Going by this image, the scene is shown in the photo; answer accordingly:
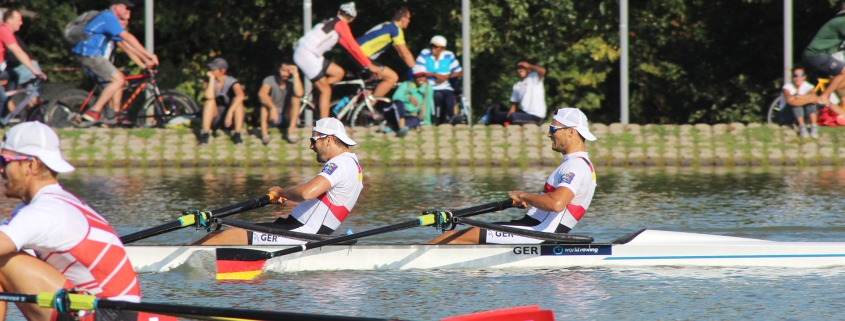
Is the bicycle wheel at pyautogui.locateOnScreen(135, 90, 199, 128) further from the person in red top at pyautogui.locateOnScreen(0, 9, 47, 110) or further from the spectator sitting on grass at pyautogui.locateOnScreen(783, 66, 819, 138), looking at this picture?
the spectator sitting on grass at pyautogui.locateOnScreen(783, 66, 819, 138)

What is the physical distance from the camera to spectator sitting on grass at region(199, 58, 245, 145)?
1591 centimetres

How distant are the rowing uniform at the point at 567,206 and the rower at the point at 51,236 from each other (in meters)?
3.94

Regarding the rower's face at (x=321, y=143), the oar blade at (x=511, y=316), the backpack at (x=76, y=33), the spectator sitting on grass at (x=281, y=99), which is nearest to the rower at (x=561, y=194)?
the rower's face at (x=321, y=143)

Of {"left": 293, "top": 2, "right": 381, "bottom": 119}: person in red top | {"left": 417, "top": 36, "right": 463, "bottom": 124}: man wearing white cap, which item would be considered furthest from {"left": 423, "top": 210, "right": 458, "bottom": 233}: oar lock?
{"left": 417, "top": 36, "right": 463, "bottom": 124}: man wearing white cap

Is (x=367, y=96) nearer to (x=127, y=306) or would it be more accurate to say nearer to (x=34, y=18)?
(x=34, y=18)

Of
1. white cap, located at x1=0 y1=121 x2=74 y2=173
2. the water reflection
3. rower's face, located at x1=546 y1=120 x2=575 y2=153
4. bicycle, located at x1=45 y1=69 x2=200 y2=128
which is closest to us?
white cap, located at x1=0 y1=121 x2=74 y2=173

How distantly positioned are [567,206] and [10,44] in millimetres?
9615

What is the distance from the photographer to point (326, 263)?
28.2 feet

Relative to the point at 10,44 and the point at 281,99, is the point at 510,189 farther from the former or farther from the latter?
the point at 10,44

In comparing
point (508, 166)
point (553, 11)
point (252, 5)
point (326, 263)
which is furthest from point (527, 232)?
point (252, 5)

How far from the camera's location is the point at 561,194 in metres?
8.13

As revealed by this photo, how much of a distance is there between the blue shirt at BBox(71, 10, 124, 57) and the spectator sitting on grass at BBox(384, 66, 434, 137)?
3.84 metres

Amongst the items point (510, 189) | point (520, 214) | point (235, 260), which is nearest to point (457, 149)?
point (510, 189)

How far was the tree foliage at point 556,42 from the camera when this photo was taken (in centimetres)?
2208
